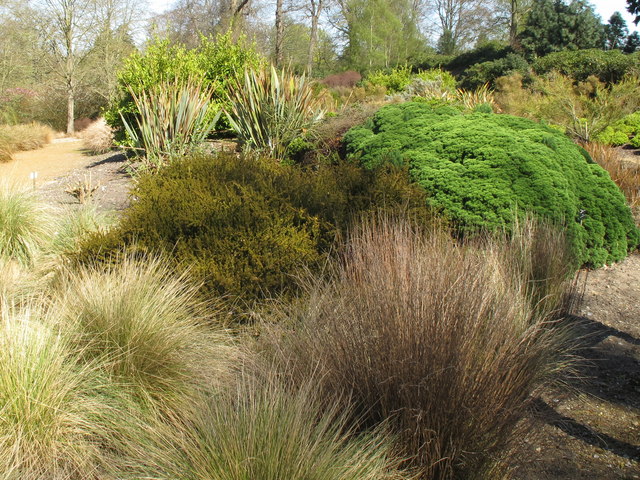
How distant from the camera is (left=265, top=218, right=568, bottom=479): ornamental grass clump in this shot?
6.98ft

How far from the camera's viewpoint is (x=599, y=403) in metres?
3.03

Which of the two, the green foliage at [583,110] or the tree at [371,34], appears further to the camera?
the tree at [371,34]

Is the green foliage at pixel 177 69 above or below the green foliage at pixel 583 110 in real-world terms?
above

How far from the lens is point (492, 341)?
2.21m

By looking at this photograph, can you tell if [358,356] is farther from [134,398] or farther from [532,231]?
[532,231]

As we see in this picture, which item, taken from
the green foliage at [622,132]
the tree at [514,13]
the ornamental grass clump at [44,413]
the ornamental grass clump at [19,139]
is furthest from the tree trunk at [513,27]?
the ornamental grass clump at [44,413]

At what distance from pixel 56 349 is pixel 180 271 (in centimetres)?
127

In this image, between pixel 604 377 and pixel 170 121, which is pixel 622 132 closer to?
pixel 170 121

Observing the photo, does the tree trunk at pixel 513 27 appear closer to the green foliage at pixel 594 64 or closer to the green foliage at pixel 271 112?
the green foliage at pixel 594 64

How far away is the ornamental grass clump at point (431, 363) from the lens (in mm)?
2129

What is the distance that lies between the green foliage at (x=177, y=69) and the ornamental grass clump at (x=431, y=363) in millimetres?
8224

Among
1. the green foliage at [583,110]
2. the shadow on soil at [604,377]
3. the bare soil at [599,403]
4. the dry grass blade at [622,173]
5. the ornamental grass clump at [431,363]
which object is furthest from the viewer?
the green foliage at [583,110]

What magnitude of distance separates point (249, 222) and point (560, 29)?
95.6 feet

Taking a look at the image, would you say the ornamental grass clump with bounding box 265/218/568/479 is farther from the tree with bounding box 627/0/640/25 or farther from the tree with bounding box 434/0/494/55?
the tree with bounding box 434/0/494/55
